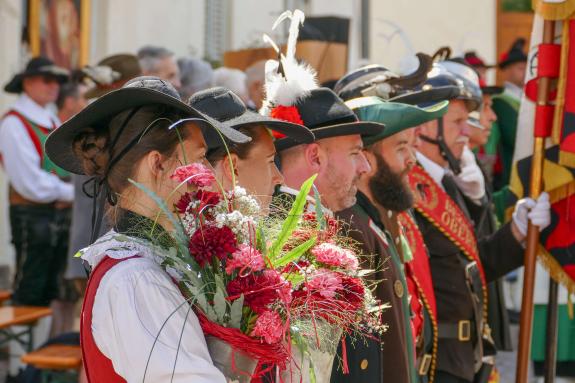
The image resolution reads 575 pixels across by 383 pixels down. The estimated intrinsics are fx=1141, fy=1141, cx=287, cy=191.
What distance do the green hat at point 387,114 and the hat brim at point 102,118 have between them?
68.2 inches

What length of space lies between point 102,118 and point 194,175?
35cm

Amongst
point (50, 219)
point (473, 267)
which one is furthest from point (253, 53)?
point (473, 267)

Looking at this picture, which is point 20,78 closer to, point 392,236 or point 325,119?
point 392,236

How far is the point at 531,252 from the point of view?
5465 millimetres

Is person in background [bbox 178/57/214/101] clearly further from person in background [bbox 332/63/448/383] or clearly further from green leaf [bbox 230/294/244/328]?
green leaf [bbox 230/294/244/328]

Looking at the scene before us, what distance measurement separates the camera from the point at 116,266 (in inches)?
102

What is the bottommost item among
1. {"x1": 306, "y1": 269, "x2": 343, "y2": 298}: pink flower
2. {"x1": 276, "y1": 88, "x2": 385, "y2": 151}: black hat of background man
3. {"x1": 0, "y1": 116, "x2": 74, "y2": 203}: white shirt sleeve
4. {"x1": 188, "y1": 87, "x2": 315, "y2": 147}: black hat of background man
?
{"x1": 0, "y1": 116, "x2": 74, "y2": 203}: white shirt sleeve

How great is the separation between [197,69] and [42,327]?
2187mm

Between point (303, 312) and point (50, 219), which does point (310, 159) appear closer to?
point (303, 312)

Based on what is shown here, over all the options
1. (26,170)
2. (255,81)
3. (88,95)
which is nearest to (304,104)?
(88,95)

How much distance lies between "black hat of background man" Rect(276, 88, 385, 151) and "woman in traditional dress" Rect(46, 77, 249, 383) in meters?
1.16

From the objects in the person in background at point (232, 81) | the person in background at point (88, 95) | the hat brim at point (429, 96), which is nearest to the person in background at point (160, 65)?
the person in background at point (88, 95)

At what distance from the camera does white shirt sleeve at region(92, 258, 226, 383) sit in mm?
2473

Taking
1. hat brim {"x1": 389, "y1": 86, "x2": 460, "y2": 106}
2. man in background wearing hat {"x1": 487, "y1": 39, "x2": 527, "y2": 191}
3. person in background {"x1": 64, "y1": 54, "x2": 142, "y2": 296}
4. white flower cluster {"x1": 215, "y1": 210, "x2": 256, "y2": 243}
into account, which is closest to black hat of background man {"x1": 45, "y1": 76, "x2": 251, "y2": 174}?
white flower cluster {"x1": 215, "y1": 210, "x2": 256, "y2": 243}
